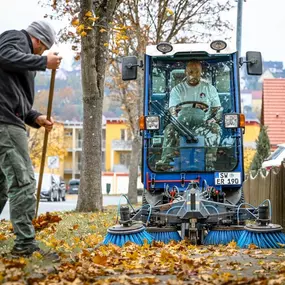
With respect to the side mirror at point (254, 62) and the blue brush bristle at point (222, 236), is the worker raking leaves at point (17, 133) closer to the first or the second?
the blue brush bristle at point (222, 236)

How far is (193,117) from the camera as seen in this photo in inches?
498

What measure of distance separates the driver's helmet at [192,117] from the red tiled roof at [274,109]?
2970 cm

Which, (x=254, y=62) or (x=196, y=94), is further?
(x=196, y=94)

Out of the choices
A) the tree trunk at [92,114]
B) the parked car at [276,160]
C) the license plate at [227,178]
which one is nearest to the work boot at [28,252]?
the license plate at [227,178]

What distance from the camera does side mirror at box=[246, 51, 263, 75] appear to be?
1241cm

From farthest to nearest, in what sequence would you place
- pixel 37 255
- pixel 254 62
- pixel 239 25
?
1. pixel 239 25
2. pixel 254 62
3. pixel 37 255

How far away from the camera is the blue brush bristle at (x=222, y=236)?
11.1m

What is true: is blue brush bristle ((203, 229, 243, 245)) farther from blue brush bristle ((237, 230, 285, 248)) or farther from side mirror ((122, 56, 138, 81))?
side mirror ((122, 56, 138, 81))

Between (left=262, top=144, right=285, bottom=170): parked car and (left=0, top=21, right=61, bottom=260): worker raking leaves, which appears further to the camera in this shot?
(left=262, top=144, right=285, bottom=170): parked car

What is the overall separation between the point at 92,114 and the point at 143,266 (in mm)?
13623

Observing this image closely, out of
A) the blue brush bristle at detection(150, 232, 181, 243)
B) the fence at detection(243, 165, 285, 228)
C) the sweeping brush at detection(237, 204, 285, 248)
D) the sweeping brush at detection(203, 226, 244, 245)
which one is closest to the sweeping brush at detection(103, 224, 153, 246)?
the blue brush bristle at detection(150, 232, 181, 243)

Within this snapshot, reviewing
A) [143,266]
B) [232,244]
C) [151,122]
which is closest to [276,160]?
[151,122]

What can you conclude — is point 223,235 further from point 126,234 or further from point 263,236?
point 126,234

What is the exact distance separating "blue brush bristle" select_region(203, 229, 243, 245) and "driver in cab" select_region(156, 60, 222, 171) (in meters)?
1.75
